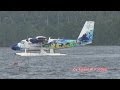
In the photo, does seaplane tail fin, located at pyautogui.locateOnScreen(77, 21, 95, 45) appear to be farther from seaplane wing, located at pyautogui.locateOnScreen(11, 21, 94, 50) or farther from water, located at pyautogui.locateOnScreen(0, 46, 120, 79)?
water, located at pyautogui.locateOnScreen(0, 46, 120, 79)

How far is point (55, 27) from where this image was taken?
2183 inches

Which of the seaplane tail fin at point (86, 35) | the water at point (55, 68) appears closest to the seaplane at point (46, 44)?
the seaplane tail fin at point (86, 35)

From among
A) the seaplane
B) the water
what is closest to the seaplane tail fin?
the seaplane

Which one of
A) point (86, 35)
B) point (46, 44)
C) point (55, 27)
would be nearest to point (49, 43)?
point (46, 44)

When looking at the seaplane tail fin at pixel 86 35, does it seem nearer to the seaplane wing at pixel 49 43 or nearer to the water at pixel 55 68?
the seaplane wing at pixel 49 43

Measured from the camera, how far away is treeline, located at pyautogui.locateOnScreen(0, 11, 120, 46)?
51.5m

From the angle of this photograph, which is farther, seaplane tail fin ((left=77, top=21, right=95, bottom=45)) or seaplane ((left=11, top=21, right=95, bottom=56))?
seaplane tail fin ((left=77, top=21, right=95, bottom=45))

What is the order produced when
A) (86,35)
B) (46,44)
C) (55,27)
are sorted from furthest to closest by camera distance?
(55,27) < (86,35) < (46,44)

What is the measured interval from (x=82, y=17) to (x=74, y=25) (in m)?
3.40

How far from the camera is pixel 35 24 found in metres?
55.2

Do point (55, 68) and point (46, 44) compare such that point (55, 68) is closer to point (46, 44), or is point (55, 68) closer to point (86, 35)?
point (46, 44)
